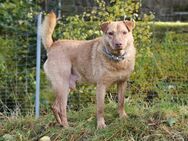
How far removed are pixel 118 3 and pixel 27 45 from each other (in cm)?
154

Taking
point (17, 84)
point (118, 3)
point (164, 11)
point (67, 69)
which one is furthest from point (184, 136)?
point (164, 11)

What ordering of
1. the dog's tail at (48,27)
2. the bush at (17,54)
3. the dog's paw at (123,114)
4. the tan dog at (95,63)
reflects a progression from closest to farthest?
the tan dog at (95,63) → the dog's paw at (123,114) → the dog's tail at (48,27) → the bush at (17,54)

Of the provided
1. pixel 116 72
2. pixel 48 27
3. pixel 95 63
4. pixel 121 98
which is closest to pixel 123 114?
pixel 121 98

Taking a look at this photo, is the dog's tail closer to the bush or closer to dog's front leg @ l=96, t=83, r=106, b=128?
dog's front leg @ l=96, t=83, r=106, b=128

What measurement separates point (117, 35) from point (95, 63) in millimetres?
513

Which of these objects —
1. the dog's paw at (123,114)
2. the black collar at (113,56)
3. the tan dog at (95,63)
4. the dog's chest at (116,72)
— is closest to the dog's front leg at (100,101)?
the tan dog at (95,63)

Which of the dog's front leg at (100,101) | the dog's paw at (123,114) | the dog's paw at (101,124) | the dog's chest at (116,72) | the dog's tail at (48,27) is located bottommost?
the dog's paw at (101,124)

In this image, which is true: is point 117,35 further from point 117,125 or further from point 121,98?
point 117,125

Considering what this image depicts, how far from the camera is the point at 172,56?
804 cm

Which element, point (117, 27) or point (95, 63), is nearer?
point (117, 27)

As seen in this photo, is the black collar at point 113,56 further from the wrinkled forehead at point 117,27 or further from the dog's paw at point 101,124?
the dog's paw at point 101,124

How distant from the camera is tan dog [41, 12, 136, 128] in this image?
610 centimetres

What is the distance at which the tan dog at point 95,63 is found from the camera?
6098 mm

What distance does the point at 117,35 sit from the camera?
236 inches
